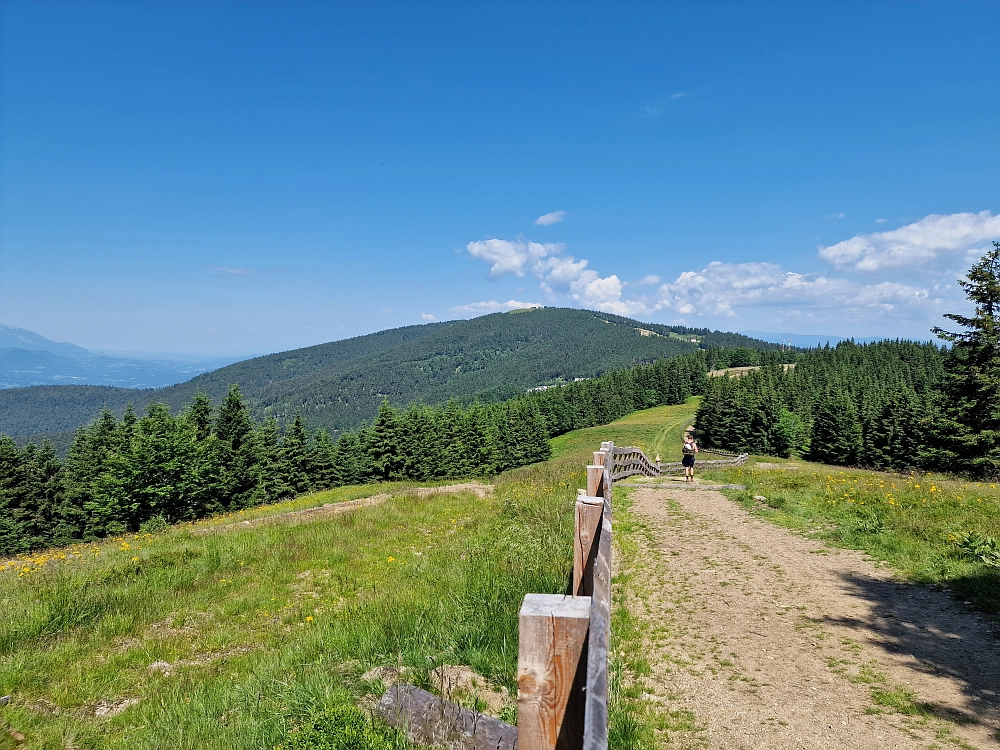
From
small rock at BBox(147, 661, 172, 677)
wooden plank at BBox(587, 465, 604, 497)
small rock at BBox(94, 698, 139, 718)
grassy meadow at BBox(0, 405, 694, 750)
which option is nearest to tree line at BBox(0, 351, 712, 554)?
grassy meadow at BBox(0, 405, 694, 750)

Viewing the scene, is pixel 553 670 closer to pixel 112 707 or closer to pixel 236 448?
pixel 112 707

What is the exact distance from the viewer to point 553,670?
1.80 meters

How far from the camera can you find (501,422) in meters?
85.9

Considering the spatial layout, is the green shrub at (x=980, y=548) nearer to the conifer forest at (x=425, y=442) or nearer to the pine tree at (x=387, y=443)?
the conifer forest at (x=425, y=442)

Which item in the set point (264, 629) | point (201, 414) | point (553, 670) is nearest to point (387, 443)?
point (201, 414)

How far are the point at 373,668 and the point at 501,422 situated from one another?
82.0 metres

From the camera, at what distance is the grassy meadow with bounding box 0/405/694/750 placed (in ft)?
12.9

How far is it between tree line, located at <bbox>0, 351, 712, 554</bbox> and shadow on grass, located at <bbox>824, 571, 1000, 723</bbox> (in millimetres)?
24958

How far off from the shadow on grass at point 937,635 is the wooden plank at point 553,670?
13.8 feet

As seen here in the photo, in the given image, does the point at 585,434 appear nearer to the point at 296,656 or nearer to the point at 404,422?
the point at 404,422

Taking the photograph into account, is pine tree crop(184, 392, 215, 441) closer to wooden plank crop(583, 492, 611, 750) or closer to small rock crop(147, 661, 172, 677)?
small rock crop(147, 661, 172, 677)

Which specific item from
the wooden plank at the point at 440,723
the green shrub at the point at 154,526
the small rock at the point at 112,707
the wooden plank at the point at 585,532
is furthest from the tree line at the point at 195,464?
the wooden plank at the point at 585,532

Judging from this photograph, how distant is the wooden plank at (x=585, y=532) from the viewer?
3816 millimetres

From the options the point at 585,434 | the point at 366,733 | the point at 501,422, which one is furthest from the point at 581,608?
the point at 585,434
